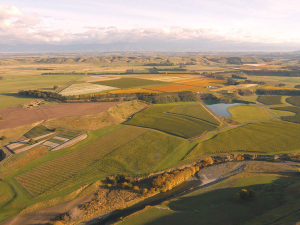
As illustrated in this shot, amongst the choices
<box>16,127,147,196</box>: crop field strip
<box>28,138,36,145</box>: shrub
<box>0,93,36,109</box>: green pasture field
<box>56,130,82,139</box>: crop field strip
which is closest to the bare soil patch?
<box>0,93,36,109</box>: green pasture field

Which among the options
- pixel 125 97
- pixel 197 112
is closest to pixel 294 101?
pixel 197 112

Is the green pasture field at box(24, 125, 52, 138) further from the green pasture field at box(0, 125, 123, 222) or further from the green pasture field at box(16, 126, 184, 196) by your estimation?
the green pasture field at box(16, 126, 184, 196)

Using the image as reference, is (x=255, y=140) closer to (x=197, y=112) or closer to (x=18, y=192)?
(x=197, y=112)

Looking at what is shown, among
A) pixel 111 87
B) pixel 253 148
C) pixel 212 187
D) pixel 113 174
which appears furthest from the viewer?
pixel 111 87

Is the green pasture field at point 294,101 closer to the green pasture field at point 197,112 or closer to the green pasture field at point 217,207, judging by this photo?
the green pasture field at point 197,112

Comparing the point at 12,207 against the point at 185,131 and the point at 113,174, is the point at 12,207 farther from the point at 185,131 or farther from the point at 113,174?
the point at 185,131

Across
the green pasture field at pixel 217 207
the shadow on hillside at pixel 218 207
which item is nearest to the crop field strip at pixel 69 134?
the green pasture field at pixel 217 207

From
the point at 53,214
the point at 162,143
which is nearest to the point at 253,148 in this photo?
the point at 162,143
